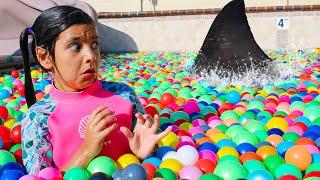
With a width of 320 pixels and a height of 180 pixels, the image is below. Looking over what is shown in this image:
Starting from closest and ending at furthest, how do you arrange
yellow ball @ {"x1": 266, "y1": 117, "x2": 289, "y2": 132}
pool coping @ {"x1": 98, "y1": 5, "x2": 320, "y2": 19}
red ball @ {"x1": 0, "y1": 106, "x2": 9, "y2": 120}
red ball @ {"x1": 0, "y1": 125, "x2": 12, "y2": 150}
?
red ball @ {"x1": 0, "y1": 125, "x2": 12, "y2": 150} < yellow ball @ {"x1": 266, "y1": 117, "x2": 289, "y2": 132} < red ball @ {"x1": 0, "y1": 106, "x2": 9, "y2": 120} < pool coping @ {"x1": 98, "y1": 5, "x2": 320, "y2": 19}

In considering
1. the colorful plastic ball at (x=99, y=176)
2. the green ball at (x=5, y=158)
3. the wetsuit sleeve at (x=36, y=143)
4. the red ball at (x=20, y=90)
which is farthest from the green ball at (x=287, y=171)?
the red ball at (x=20, y=90)

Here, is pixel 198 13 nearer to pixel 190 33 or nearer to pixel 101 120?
pixel 190 33

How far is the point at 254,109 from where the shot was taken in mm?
3334

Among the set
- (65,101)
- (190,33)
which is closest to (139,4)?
(190,33)

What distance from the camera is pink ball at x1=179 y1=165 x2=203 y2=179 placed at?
1987 mm

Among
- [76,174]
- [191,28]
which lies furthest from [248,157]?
[191,28]

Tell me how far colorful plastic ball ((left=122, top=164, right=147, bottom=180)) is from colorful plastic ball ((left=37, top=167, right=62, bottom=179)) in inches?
13.5

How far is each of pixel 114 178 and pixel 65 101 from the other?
0.47 meters

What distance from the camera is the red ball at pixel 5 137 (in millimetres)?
2683

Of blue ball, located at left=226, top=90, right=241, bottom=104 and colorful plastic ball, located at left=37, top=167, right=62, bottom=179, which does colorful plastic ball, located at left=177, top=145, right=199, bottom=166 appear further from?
blue ball, located at left=226, top=90, right=241, bottom=104

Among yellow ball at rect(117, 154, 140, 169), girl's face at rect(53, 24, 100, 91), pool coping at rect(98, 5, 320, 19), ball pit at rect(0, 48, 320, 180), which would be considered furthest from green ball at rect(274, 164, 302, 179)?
pool coping at rect(98, 5, 320, 19)

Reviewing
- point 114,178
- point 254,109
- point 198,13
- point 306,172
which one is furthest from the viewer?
point 198,13

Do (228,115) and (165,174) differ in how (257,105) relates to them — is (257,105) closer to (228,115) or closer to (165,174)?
(228,115)

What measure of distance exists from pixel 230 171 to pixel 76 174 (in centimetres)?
67
